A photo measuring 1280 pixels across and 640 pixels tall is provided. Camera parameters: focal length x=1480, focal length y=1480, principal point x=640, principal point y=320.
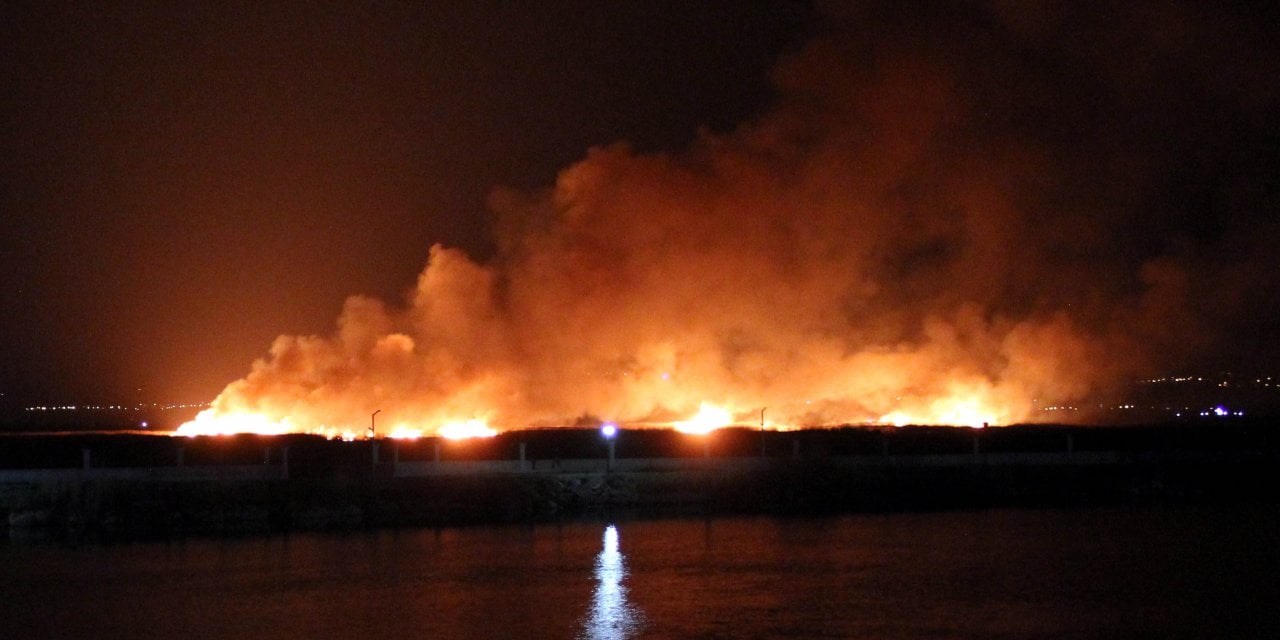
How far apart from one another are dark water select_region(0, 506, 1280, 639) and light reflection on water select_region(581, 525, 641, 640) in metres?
0.06

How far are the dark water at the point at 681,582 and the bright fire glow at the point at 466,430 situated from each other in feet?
53.4

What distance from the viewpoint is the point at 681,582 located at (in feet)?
87.3

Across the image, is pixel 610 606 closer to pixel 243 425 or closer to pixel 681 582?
pixel 681 582

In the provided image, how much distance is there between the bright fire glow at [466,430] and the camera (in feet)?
170

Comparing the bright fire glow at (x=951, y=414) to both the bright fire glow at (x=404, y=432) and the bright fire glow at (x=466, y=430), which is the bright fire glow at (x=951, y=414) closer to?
the bright fire glow at (x=466, y=430)

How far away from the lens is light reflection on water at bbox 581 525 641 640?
877 inches

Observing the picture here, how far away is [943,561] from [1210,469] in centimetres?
1735

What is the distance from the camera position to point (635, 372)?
5719 centimetres

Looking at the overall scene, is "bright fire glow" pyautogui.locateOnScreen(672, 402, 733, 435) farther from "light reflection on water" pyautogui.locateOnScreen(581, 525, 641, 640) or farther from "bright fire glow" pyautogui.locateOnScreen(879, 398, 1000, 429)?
"light reflection on water" pyautogui.locateOnScreen(581, 525, 641, 640)

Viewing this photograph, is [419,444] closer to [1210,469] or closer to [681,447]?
[681,447]

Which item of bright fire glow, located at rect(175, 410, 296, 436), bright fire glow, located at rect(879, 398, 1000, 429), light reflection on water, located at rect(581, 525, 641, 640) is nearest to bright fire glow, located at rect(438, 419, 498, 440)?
bright fire glow, located at rect(175, 410, 296, 436)

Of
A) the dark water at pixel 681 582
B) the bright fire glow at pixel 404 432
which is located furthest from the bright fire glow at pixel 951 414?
the dark water at pixel 681 582

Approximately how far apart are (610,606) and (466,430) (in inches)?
1144

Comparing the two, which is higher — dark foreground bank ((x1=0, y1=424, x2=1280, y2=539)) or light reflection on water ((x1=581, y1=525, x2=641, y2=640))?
dark foreground bank ((x1=0, y1=424, x2=1280, y2=539))
